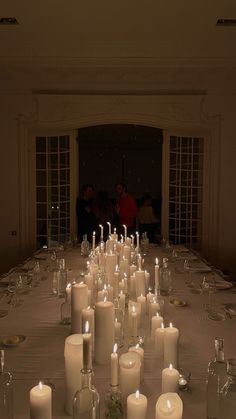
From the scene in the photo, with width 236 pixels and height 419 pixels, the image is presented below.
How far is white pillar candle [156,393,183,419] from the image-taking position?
3.77 ft

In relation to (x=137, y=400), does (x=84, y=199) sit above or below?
above

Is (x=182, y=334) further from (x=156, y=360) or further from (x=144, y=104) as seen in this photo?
(x=144, y=104)

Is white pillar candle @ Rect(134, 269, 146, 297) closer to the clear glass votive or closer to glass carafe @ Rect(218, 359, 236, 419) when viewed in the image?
the clear glass votive

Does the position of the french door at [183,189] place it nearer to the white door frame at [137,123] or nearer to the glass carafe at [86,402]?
the white door frame at [137,123]

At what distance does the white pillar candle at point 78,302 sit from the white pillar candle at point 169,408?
0.91m

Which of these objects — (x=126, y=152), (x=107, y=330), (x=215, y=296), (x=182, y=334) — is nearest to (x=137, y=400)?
(x=107, y=330)

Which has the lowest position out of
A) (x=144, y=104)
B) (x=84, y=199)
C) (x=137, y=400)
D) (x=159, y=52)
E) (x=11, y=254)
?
(x=11, y=254)

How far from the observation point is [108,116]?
6273mm

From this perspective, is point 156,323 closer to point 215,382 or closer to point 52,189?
point 215,382

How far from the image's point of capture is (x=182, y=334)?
2.24 metres

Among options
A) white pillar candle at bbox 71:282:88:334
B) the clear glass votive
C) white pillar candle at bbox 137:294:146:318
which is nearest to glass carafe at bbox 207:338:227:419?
the clear glass votive

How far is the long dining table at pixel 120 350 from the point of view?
1.59 meters

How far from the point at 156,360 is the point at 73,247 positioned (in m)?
3.44

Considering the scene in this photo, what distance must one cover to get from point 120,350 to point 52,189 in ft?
16.5
